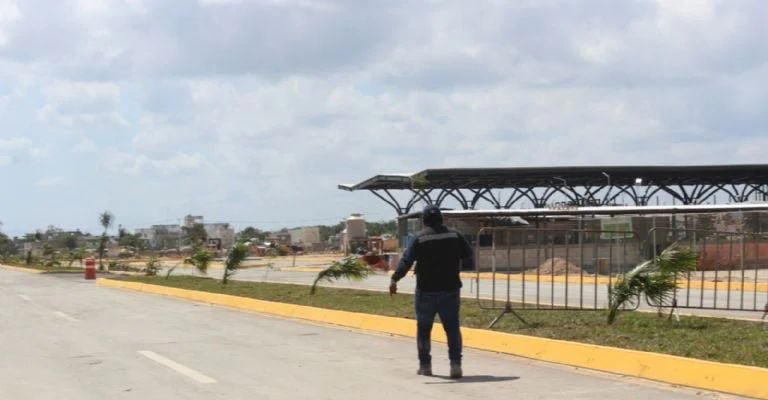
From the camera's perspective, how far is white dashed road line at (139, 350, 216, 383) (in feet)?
32.2

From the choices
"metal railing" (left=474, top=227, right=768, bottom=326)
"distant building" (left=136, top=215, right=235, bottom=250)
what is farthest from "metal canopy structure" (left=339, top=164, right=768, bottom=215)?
"distant building" (left=136, top=215, right=235, bottom=250)

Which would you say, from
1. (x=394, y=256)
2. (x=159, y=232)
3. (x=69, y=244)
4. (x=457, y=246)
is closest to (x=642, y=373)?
(x=457, y=246)

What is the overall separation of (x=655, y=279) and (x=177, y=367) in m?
6.96

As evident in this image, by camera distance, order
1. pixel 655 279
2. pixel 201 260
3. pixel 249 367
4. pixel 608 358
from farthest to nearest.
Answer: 1. pixel 201 260
2. pixel 655 279
3. pixel 249 367
4. pixel 608 358

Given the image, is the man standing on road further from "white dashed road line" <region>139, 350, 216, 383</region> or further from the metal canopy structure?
the metal canopy structure

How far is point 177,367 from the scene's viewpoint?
10.8 meters

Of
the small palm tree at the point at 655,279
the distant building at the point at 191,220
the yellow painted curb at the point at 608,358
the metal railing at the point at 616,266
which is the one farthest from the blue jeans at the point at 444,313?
the distant building at the point at 191,220

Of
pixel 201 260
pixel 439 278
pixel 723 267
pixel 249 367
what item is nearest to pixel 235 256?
pixel 201 260

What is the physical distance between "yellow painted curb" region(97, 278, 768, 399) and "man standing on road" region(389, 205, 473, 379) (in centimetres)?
190

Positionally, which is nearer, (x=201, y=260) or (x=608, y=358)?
(x=608, y=358)

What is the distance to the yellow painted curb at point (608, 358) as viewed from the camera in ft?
28.2

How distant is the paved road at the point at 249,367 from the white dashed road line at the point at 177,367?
13 millimetres

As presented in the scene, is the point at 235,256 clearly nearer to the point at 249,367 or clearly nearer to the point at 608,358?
the point at 249,367

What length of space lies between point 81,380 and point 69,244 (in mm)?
136908
